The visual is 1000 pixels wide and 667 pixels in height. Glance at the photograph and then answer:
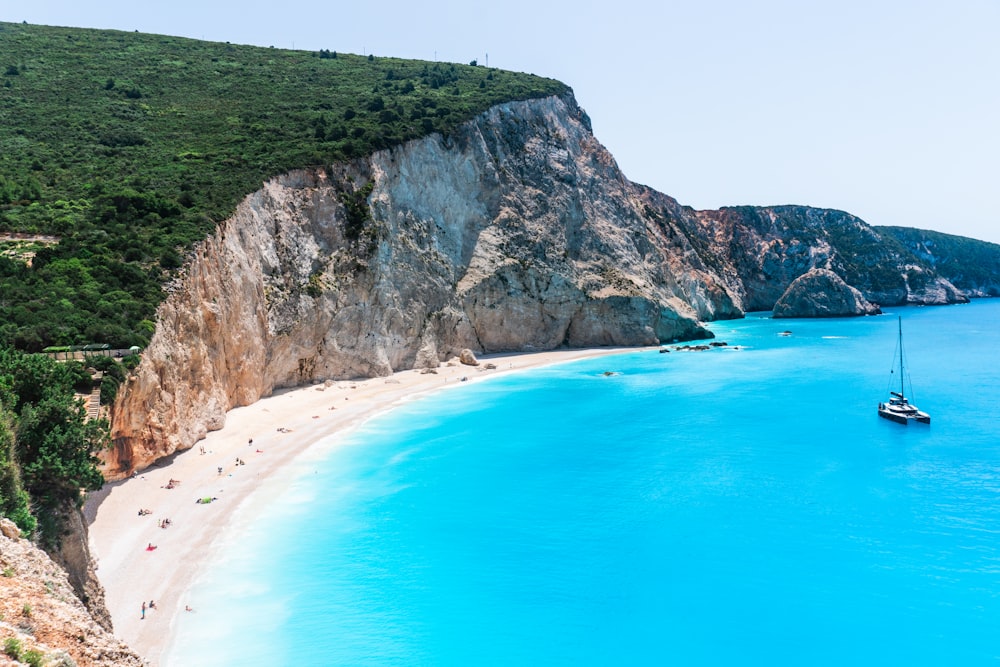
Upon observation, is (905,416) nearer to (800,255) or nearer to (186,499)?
(186,499)

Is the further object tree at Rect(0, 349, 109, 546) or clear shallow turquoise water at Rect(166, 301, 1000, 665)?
clear shallow turquoise water at Rect(166, 301, 1000, 665)

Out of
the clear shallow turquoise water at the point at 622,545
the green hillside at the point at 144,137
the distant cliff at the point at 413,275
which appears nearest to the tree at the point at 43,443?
the clear shallow turquoise water at the point at 622,545

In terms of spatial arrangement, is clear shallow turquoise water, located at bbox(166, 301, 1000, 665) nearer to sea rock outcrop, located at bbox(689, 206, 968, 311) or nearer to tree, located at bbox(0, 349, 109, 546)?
tree, located at bbox(0, 349, 109, 546)

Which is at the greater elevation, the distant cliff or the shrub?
the distant cliff

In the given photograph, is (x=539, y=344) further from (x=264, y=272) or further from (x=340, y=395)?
(x=264, y=272)

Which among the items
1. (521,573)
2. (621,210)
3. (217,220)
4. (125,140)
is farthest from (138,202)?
(621,210)

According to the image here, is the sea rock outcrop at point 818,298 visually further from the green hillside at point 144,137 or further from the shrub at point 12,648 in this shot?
the shrub at point 12,648

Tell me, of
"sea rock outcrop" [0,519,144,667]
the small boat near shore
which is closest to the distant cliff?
"sea rock outcrop" [0,519,144,667]

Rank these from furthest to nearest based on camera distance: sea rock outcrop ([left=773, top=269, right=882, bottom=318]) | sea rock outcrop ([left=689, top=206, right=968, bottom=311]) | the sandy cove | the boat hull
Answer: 1. sea rock outcrop ([left=689, top=206, right=968, bottom=311])
2. sea rock outcrop ([left=773, top=269, right=882, bottom=318])
3. the boat hull
4. the sandy cove
